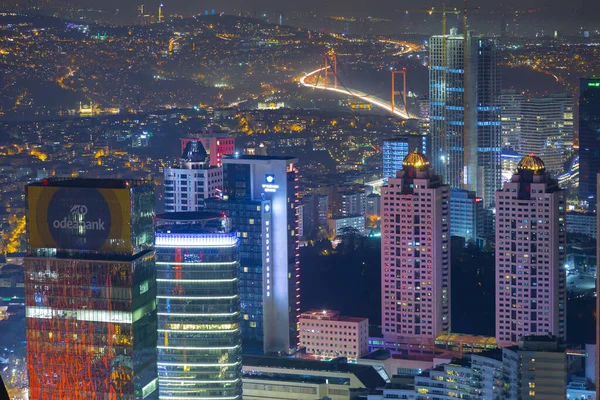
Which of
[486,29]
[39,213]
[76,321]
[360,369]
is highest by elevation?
[486,29]

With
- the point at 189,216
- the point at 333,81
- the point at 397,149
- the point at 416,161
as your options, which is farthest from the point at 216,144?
the point at 189,216

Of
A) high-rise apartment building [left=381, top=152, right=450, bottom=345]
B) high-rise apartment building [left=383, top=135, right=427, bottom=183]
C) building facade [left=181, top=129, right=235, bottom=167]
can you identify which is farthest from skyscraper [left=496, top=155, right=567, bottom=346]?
high-rise apartment building [left=383, top=135, right=427, bottom=183]

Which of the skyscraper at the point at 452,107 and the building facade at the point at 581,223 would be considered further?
the skyscraper at the point at 452,107

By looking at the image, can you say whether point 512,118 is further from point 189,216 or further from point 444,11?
point 189,216

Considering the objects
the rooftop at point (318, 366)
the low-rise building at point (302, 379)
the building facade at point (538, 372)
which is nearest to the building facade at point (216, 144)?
the rooftop at point (318, 366)

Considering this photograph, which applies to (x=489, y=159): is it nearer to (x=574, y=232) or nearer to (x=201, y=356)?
(x=574, y=232)

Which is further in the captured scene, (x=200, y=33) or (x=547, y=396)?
(x=200, y=33)

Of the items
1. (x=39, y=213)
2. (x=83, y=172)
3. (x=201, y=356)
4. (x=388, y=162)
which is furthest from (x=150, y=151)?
(x=39, y=213)

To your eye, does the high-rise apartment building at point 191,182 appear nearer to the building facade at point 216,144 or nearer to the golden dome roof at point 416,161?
the building facade at point 216,144
